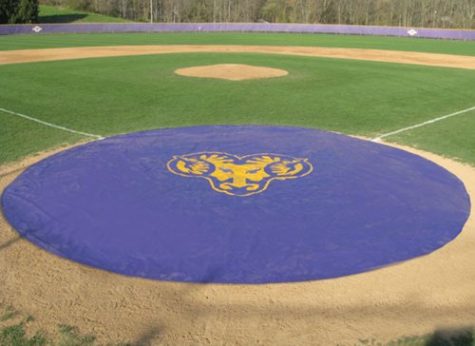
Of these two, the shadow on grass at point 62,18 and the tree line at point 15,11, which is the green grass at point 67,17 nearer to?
the shadow on grass at point 62,18

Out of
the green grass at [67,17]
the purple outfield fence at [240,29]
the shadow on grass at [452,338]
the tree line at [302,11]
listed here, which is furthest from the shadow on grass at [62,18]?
the shadow on grass at [452,338]

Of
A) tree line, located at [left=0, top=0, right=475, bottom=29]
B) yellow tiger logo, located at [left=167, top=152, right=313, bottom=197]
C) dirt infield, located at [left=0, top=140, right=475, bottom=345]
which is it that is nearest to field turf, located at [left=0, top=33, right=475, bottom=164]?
yellow tiger logo, located at [left=167, top=152, right=313, bottom=197]

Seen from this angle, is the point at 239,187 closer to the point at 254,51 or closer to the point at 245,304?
the point at 245,304

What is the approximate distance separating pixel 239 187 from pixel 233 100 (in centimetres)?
835

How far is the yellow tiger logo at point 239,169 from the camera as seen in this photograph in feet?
26.3

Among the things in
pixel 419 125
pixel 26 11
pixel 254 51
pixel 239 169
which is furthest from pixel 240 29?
pixel 239 169

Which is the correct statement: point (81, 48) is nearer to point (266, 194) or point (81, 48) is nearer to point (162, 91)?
point (162, 91)

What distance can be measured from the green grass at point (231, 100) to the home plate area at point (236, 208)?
2.19 meters

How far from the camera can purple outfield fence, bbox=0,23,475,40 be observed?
4541 centimetres

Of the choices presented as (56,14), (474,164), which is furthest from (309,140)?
(56,14)

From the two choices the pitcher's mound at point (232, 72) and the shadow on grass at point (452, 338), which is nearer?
the shadow on grass at point (452, 338)

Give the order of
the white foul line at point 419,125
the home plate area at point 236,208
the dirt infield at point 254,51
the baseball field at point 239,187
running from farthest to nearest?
the dirt infield at point 254,51
the white foul line at point 419,125
the home plate area at point 236,208
the baseball field at point 239,187

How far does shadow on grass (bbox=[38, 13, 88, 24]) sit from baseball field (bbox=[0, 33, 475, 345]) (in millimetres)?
43259

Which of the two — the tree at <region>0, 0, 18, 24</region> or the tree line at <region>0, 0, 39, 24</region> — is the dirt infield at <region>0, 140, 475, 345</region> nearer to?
the tree line at <region>0, 0, 39, 24</region>
